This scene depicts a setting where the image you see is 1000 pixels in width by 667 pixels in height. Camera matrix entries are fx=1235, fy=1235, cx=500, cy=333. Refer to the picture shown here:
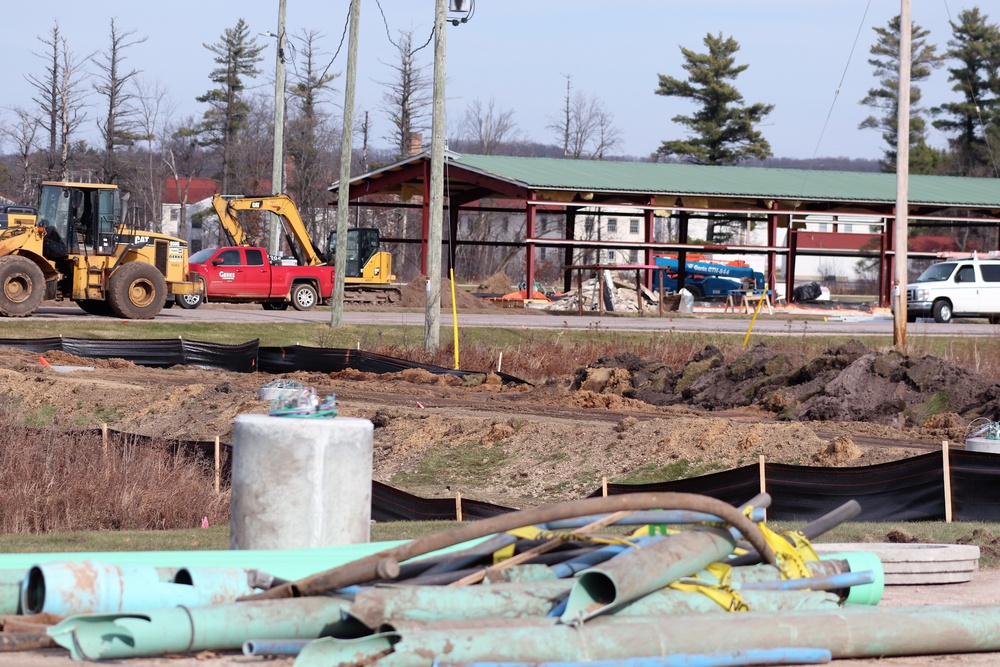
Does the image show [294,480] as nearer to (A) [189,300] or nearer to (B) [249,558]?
(B) [249,558]

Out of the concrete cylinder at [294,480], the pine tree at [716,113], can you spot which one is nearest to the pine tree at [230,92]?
the pine tree at [716,113]

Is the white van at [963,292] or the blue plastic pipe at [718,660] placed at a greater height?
the white van at [963,292]

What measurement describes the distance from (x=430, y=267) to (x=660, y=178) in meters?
27.8

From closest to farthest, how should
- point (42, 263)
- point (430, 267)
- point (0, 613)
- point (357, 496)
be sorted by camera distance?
point (0, 613) < point (357, 496) < point (430, 267) < point (42, 263)

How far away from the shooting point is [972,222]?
5231cm

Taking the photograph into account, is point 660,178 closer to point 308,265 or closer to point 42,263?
point 308,265

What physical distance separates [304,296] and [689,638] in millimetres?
34945

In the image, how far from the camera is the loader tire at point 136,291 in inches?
1212

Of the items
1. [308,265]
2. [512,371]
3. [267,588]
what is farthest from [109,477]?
[308,265]

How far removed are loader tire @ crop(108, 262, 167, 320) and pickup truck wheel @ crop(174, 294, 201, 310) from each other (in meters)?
5.45

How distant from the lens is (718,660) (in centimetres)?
566

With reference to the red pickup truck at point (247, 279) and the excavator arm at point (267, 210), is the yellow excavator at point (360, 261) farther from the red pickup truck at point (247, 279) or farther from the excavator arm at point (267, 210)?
the red pickup truck at point (247, 279)

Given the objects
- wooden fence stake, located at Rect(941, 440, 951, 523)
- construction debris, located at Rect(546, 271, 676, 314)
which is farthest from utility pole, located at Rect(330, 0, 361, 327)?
wooden fence stake, located at Rect(941, 440, 951, 523)

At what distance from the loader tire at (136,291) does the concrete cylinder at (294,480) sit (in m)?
24.9
